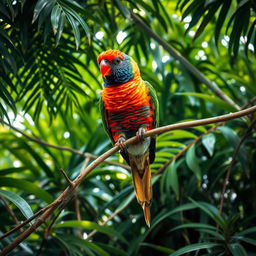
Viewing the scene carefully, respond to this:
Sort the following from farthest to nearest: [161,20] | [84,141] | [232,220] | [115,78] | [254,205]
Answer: [84,141] < [254,205] < [161,20] < [115,78] < [232,220]

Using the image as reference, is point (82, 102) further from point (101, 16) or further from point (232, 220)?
point (232, 220)

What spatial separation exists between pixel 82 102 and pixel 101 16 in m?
1.28

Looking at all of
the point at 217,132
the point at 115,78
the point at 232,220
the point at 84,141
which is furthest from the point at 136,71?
the point at 84,141

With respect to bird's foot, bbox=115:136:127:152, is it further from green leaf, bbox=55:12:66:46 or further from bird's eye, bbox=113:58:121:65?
green leaf, bbox=55:12:66:46

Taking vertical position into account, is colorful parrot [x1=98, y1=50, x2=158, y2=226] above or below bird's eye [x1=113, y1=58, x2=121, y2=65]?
below

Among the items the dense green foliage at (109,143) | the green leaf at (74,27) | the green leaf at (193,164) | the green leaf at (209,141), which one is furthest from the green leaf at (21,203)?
the green leaf at (209,141)

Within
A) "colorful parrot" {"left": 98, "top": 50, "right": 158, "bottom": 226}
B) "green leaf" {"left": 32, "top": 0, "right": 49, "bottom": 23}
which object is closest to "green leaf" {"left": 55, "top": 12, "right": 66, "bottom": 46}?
"green leaf" {"left": 32, "top": 0, "right": 49, "bottom": 23}

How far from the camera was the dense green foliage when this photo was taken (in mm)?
2402

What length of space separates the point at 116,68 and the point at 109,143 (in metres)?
1.10

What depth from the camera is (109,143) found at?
11.7 ft

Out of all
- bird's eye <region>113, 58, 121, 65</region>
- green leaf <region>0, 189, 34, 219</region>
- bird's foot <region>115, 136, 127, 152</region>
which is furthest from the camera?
bird's eye <region>113, 58, 121, 65</region>

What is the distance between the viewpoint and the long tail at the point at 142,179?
2561 millimetres

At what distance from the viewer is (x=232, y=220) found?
249cm

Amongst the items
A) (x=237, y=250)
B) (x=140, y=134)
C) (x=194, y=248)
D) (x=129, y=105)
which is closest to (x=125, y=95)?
(x=129, y=105)
